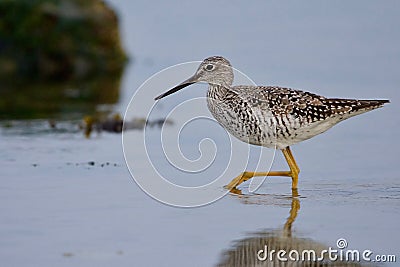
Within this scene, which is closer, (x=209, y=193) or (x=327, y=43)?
(x=209, y=193)

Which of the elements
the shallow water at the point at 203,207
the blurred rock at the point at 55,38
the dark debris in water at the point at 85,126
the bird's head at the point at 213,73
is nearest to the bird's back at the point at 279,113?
the bird's head at the point at 213,73

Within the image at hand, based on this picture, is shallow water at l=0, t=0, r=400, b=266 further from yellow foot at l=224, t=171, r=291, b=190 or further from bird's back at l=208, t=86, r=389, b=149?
bird's back at l=208, t=86, r=389, b=149

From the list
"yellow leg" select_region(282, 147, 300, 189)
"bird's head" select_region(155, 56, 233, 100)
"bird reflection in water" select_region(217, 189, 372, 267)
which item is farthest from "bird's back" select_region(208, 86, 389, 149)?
"bird reflection in water" select_region(217, 189, 372, 267)

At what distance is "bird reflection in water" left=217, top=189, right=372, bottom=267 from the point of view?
714 centimetres

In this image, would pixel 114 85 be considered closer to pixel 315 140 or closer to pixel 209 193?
pixel 315 140

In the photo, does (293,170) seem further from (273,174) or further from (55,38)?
(55,38)

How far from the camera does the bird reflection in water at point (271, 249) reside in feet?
23.4

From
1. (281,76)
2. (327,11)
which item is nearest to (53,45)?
(281,76)

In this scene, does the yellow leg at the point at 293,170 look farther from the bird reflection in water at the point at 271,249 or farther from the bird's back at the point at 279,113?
the bird reflection in water at the point at 271,249

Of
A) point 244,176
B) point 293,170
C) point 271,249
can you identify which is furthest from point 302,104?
point 271,249

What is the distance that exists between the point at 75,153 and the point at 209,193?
96.2 inches

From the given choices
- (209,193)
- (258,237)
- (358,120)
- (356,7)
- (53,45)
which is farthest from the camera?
(356,7)

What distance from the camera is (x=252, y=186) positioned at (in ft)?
31.9

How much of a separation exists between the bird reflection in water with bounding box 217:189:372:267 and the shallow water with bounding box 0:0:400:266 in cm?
3
